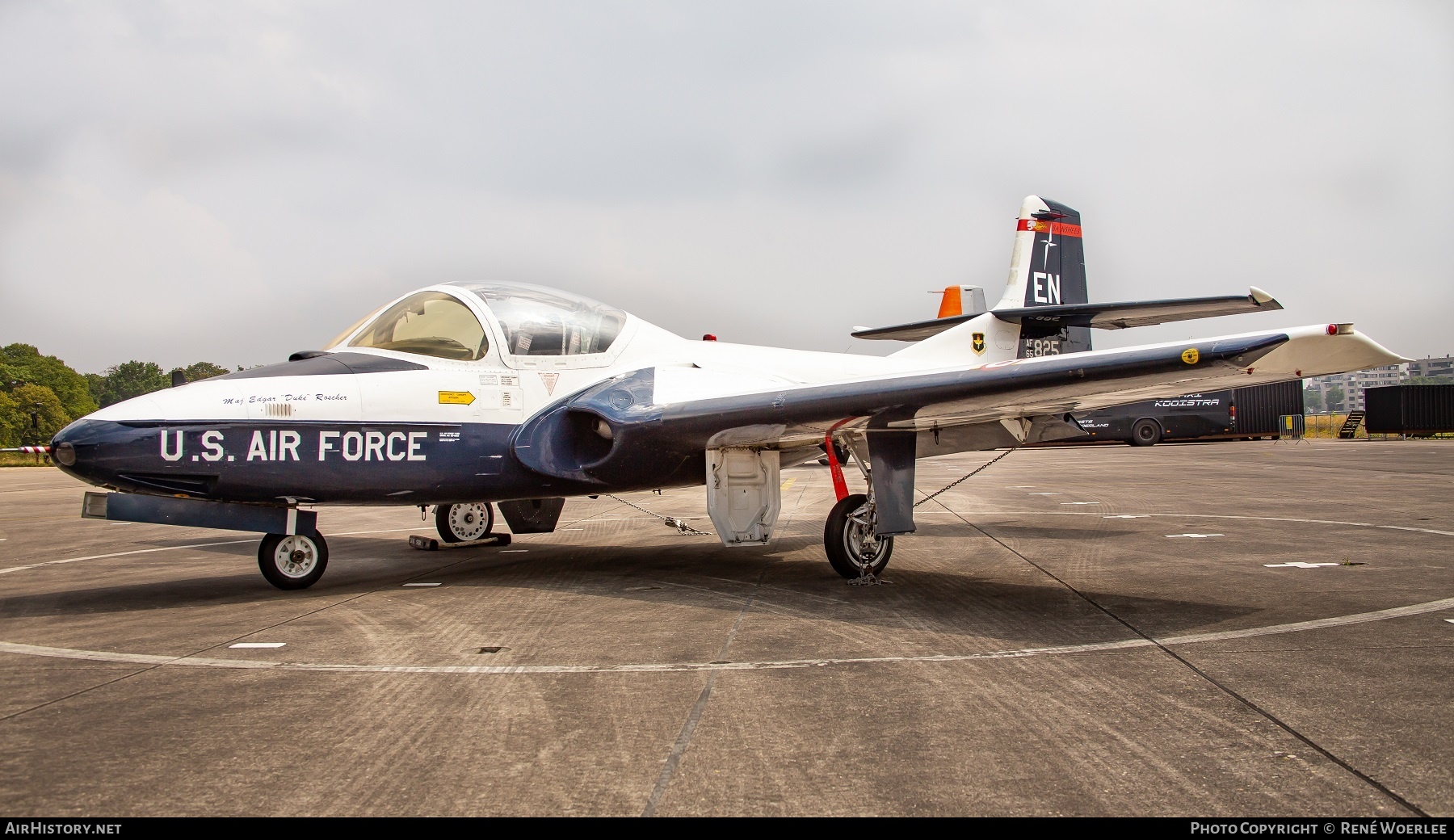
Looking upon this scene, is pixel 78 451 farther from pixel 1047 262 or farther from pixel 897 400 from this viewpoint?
pixel 1047 262

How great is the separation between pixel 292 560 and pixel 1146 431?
44656 mm

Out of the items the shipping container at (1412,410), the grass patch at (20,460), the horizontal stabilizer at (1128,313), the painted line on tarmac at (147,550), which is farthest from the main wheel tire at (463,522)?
the shipping container at (1412,410)

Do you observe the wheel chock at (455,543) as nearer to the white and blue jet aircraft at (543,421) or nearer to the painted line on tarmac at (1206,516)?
the white and blue jet aircraft at (543,421)

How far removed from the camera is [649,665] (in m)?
5.16

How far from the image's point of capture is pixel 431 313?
28.2 ft

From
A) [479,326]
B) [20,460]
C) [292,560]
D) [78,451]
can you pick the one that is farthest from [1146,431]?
[20,460]

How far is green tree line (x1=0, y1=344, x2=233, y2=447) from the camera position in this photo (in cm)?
8831

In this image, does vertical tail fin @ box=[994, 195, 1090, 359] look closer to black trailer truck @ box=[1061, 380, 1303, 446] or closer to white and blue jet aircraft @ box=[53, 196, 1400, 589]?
white and blue jet aircraft @ box=[53, 196, 1400, 589]

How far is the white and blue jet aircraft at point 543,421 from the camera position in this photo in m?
7.04

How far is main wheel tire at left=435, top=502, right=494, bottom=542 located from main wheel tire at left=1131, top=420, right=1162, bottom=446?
4044 centimetres

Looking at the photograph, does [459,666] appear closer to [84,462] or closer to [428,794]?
[428,794]

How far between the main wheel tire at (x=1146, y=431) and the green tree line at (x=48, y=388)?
5198cm
